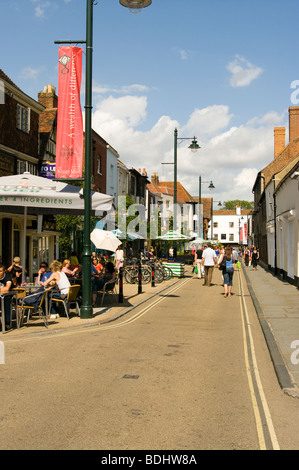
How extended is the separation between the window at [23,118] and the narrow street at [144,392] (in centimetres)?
1339

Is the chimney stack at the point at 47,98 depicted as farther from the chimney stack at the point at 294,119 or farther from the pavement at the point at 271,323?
the chimney stack at the point at 294,119

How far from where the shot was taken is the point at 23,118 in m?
22.3

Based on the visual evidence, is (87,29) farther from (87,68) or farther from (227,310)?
(227,310)

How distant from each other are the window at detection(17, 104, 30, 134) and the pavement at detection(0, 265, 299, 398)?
29.3ft

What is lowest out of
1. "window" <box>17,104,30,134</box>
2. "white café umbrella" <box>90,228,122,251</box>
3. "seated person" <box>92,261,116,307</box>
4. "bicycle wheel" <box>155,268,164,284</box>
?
"bicycle wheel" <box>155,268,164,284</box>

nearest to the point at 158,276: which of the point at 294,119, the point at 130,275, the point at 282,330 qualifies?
the point at 130,275

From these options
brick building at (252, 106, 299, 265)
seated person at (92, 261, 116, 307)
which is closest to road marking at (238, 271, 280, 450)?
seated person at (92, 261, 116, 307)

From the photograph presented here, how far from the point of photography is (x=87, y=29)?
12.0 m

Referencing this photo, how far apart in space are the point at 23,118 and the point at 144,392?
18403 mm

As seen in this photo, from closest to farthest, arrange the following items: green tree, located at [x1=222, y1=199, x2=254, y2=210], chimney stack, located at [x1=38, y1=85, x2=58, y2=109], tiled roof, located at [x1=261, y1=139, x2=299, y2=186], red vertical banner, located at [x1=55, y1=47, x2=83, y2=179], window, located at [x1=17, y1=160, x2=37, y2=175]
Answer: red vertical banner, located at [x1=55, y1=47, x2=83, y2=179]
window, located at [x1=17, y1=160, x2=37, y2=175]
chimney stack, located at [x1=38, y1=85, x2=58, y2=109]
tiled roof, located at [x1=261, y1=139, x2=299, y2=186]
green tree, located at [x1=222, y1=199, x2=254, y2=210]

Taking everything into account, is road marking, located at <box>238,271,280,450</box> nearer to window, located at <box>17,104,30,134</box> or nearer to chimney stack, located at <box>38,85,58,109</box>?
window, located at <box>17,104,30,134</box>

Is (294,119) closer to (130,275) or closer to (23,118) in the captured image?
(130,275)

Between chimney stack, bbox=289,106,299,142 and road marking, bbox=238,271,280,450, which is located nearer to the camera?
road marking, bbox=238,271,280,450

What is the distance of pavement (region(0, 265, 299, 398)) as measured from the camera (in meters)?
7.65
